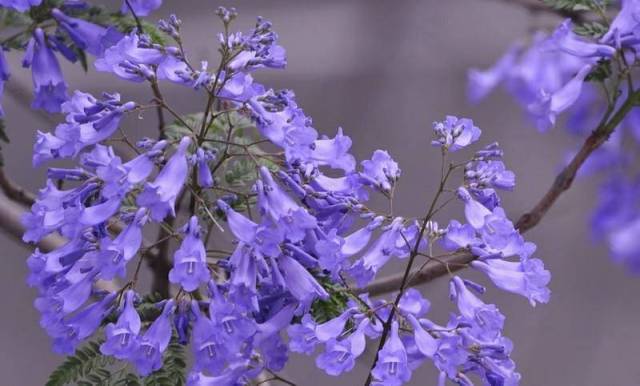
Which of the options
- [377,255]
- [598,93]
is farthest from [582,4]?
[598,93]

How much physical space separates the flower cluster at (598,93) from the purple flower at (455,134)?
0.81 feet

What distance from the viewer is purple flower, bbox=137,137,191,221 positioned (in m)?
0.92

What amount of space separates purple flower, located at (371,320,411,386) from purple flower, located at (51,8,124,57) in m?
0.60

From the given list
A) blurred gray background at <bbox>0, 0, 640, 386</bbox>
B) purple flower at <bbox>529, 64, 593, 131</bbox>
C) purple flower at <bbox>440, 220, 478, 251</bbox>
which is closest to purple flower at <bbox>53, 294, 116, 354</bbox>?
purple flower at <bbox>440, 220, 478, 251</bbox>

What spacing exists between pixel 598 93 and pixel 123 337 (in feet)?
5.07

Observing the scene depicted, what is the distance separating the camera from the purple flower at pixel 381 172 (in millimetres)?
1028

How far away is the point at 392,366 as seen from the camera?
936 mm

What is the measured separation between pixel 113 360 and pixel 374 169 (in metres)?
0.36

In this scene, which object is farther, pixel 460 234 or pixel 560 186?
pixel 560 186

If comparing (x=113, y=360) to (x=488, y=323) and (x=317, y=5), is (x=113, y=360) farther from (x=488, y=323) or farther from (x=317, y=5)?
(x=317, y=5)

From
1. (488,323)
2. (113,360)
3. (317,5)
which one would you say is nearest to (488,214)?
(488,323)

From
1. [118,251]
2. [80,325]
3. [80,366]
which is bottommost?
[80,366]

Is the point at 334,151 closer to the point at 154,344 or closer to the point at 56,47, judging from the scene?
the point at 154,344

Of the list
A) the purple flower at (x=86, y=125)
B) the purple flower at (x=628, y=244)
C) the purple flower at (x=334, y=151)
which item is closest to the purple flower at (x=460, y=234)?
the purple flower at (x=334, y=151)
